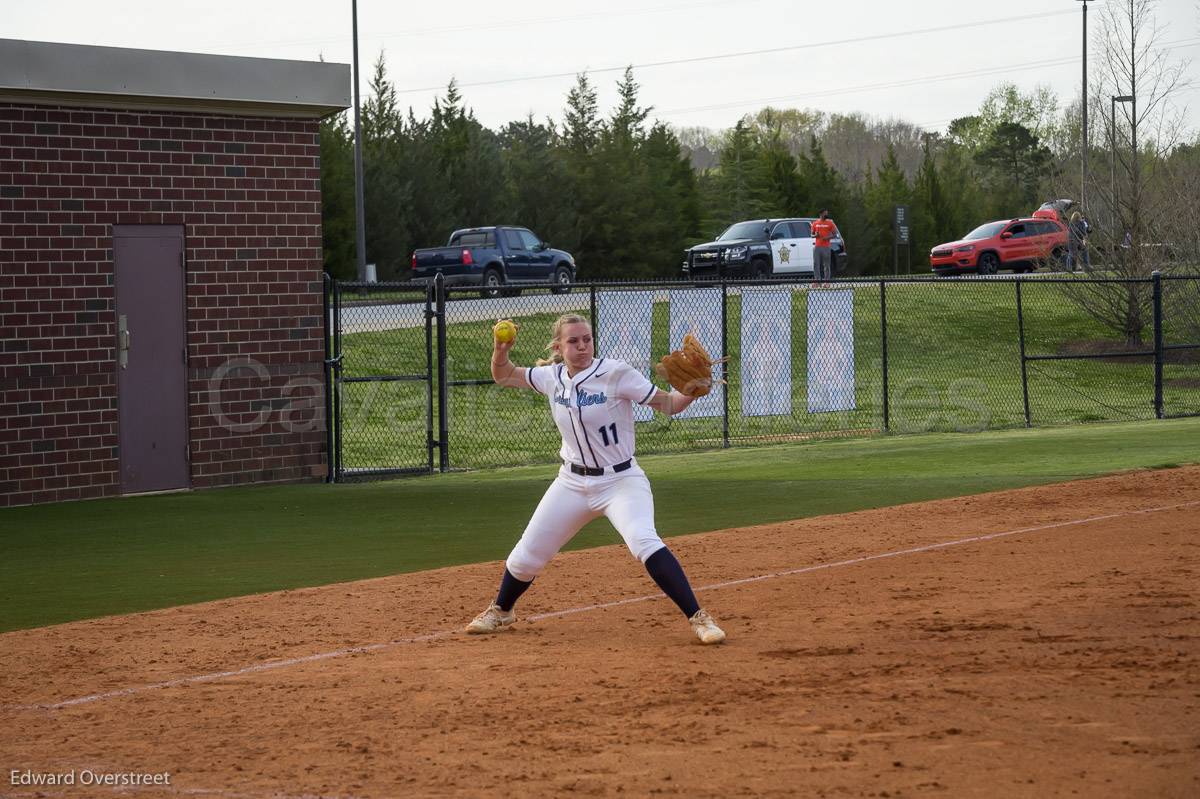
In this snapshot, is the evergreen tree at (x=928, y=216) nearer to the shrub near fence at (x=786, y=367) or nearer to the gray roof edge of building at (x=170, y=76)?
the shrub near fence at (x=786, y=367)

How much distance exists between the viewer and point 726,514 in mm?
12719

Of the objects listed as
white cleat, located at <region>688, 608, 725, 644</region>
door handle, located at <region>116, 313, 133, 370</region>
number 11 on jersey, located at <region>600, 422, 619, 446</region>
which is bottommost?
white cleat, located at <region>688, 608, 725, 644</region>

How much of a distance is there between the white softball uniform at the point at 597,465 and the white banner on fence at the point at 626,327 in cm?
1066

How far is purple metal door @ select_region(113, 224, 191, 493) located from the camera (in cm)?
1452

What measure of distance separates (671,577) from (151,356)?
9103 mm

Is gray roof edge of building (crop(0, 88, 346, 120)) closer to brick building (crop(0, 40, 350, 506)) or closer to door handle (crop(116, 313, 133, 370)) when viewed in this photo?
brick building (crop(0, 40, 350, 506))

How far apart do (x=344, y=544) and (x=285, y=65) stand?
6359 mm

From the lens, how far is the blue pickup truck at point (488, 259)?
118 ft

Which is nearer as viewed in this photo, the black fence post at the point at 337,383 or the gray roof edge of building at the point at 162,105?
the gray roof edge of building at the point at 162,105

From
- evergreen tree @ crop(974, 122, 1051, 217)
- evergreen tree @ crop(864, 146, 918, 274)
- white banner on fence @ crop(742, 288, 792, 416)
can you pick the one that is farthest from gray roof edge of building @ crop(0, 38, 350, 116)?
evergreen tree @ crop(974, 122, 1051, 217)

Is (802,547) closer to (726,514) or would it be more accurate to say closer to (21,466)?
(726,514)

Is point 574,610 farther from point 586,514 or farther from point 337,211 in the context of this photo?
point 337,211

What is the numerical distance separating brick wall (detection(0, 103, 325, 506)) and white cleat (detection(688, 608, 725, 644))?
29.6 feet

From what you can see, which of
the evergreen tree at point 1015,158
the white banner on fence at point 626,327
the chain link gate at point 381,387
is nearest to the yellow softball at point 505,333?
the chain link gate at point 381,387
